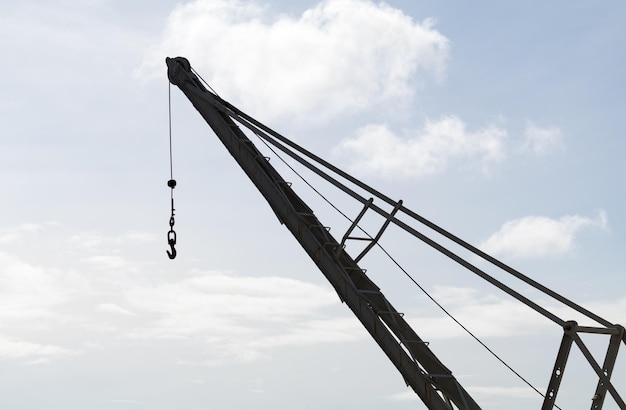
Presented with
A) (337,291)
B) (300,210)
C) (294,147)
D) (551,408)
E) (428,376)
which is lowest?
(551,408)

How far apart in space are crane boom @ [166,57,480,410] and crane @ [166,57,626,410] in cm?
Result: 2

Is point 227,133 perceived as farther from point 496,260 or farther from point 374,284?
point 496,260

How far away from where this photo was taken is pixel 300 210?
23672 millimetres

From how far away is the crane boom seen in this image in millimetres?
21281

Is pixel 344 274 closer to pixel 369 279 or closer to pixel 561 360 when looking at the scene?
pixel 369 279

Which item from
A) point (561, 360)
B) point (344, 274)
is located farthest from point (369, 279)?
point (561, 360)

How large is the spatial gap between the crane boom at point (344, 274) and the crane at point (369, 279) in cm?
2

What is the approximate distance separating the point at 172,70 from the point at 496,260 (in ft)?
37.3

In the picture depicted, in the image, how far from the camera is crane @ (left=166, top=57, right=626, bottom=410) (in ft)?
67.9

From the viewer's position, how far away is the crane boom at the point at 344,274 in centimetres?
2128

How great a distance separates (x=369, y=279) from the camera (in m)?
22.6

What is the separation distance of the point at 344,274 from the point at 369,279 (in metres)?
0.76

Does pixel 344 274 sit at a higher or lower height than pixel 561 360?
higher

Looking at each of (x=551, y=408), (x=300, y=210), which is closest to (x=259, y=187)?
(x=300, y=210)
